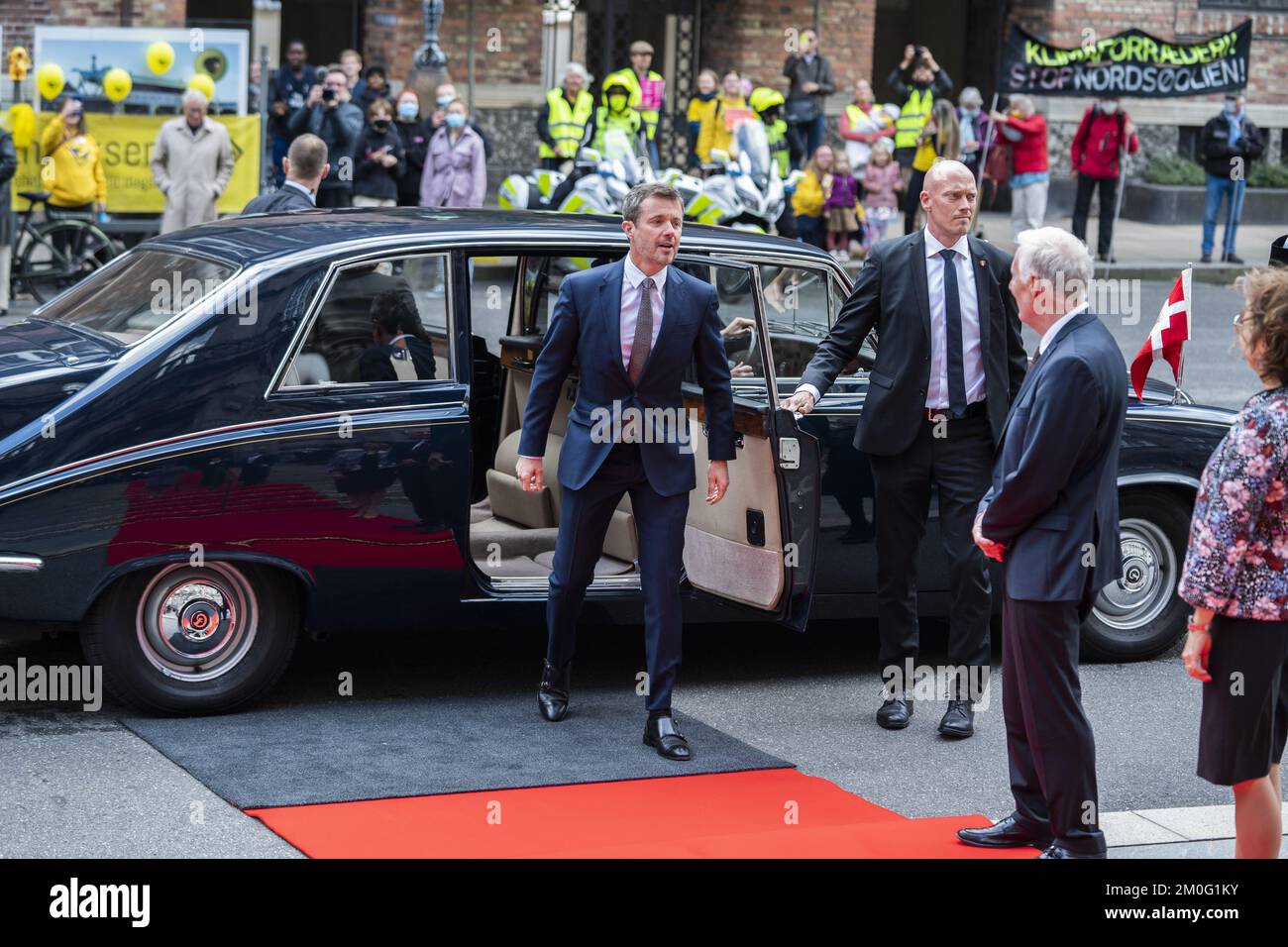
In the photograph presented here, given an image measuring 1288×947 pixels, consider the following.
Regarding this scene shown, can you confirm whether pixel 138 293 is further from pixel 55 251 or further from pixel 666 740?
pixel 55 251

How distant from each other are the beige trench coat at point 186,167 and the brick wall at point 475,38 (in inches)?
353

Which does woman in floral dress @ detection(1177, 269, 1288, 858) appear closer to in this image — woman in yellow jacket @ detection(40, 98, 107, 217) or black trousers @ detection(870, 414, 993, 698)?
black trousers @ detection(870, 414, 993, 698)

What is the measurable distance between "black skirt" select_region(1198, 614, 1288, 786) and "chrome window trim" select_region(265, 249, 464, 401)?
3058mm

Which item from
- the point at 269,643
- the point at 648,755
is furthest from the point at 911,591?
the point at 269,643

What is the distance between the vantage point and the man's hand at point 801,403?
671cm

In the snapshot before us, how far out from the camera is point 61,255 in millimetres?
16484

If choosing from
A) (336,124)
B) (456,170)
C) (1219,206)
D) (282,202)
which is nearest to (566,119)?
(456,170)

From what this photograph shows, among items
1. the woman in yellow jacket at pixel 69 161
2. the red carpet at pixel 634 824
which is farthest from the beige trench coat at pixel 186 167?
the red carpet at pixel 634 824

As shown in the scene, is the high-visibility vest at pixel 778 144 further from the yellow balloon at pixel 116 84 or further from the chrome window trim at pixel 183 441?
the chrome window trim at pixel 183 441

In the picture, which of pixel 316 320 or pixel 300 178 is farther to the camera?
pixel 300 178

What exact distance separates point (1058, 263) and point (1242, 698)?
1.24 meters

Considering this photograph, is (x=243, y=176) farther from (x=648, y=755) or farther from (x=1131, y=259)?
(x=648, y=755)

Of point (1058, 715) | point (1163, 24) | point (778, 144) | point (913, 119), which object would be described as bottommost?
point (1058, 715)

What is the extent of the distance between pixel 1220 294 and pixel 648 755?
653 inches
